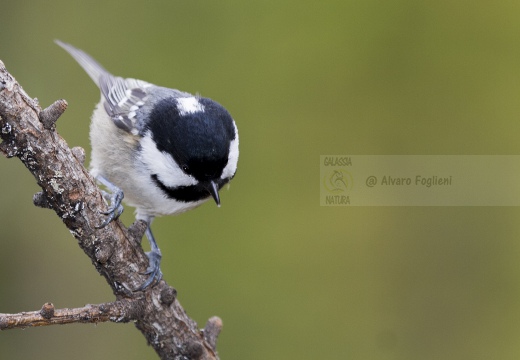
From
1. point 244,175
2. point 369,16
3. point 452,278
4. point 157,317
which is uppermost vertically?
point 369,16

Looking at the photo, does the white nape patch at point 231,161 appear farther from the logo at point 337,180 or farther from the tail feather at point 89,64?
the logo at point 337,180

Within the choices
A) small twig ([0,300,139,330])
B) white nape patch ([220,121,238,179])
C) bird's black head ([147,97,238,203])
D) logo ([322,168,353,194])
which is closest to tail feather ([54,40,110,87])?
bird's black head ([147,97,238,203])

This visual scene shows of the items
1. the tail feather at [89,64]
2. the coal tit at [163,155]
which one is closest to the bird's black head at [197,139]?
the coal tit at [163,155]

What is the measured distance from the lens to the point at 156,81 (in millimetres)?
4273

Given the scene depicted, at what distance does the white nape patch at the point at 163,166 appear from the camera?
2523 mm

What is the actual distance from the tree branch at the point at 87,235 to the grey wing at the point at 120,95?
2.17 ft

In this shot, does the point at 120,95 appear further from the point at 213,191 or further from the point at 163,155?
the point at 213,191

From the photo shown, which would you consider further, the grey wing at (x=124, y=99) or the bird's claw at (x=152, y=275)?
the grey wing at (x=124, y=99)

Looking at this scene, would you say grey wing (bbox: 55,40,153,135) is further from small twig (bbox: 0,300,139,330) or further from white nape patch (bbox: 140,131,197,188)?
small twig (bbox: 0,300,139,330)

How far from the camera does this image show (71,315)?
2020 millimetres

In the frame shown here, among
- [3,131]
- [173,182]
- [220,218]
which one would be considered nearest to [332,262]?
[220,218]

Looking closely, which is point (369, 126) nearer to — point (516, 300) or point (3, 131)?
point (516, 300)

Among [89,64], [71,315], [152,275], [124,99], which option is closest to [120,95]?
[124,99]

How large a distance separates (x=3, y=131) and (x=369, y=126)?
8.58 ft
